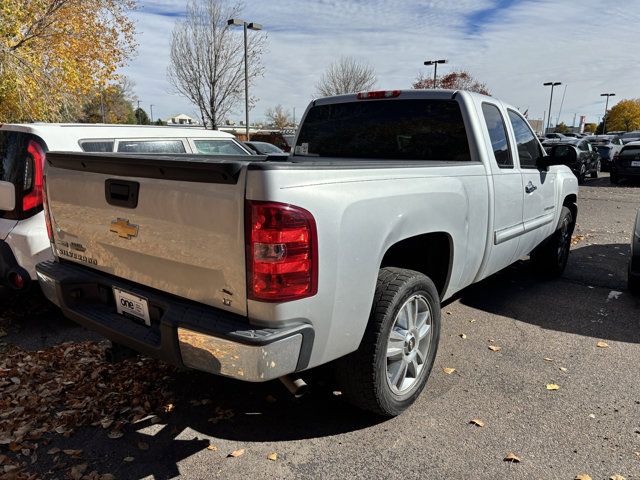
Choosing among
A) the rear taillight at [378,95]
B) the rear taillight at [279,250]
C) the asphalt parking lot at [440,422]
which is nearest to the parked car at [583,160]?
the rear taillight at [378,95]

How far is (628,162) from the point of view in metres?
17.0

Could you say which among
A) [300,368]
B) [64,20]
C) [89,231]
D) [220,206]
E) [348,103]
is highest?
[64,20]

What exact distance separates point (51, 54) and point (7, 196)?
10758mm

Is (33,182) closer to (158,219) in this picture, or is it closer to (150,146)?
(150,146)

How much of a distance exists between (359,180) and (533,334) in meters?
2.72

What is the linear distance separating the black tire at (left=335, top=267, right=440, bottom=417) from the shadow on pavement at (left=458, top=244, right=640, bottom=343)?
2261 millimetres

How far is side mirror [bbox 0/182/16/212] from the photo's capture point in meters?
3.97

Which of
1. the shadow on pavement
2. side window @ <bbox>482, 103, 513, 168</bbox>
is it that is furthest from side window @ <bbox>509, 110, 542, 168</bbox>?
the shadow on pavement

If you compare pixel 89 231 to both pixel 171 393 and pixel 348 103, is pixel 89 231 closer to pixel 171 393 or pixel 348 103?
pixel 171 393

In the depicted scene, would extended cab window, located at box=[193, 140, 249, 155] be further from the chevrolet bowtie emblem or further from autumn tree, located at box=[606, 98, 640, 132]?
autumn tree, located at box=[606, 98, 640, 132]

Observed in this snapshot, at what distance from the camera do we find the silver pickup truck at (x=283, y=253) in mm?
2094

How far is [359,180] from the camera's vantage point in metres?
2.44

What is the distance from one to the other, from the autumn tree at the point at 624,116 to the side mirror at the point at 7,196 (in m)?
94.4

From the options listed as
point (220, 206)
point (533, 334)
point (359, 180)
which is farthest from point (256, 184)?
point (533, 334)
